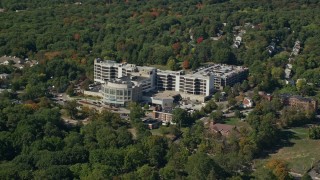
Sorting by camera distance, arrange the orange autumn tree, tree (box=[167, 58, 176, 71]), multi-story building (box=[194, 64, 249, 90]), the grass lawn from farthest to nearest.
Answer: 1. tree (box=[167, 58, 176, 71])
2. multi-story building (box=[194, 64, 249, 90])
3. the grass lawn
4. the orange autumn tree

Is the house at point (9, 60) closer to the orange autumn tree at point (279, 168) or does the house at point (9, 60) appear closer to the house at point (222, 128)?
the house at point (222, 128)

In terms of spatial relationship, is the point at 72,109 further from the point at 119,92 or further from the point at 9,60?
the point at 9,60

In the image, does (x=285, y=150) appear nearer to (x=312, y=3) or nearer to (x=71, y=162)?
(x=71, y=162)

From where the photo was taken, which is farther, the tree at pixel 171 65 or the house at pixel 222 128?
the tree at pixel 171 65

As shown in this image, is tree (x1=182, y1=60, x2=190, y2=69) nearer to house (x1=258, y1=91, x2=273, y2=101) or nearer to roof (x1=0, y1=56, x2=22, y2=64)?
house (x1=258, y1=91, x2=273, y2=101)

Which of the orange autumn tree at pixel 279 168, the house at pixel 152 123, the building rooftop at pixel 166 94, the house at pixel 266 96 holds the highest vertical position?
the house at pixel 266 96

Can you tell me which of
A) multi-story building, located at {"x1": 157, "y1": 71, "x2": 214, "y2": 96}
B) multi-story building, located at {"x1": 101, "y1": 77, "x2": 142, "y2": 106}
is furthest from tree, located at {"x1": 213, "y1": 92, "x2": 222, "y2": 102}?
multi-story building, located at {"x1": 101, "y1": 77, "x2": 142, "y2": 106}

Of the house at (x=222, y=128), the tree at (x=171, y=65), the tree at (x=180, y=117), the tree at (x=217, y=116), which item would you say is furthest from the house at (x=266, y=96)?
the tree at (x=171, y=65)

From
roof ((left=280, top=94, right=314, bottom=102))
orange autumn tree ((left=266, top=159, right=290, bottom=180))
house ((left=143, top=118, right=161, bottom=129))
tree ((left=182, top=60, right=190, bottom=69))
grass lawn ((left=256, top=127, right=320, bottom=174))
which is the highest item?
tree ((left=182, top=60, right=190, bottom=69))
